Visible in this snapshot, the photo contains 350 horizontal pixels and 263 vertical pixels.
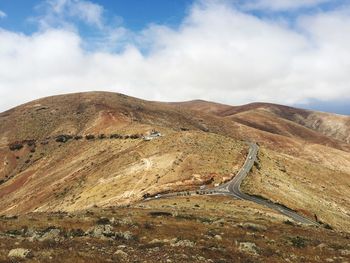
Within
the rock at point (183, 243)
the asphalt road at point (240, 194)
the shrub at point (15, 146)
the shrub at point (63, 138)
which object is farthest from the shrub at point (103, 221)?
the shrub at point (15, 146)

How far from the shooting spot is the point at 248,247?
3042 cm

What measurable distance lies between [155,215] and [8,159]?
12416 cm

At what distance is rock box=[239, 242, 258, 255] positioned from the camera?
29.5 m

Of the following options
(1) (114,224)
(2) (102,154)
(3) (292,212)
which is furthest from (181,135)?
(1) (114,224)

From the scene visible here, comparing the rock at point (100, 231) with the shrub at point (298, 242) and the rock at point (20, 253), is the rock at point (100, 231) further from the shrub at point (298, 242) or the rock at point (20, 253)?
the shrub at point (298, 242)

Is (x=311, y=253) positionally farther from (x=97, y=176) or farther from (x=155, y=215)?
(x=97, y=176)

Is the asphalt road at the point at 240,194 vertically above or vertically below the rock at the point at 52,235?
below

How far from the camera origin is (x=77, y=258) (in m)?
22.6

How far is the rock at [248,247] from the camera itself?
1163 inches

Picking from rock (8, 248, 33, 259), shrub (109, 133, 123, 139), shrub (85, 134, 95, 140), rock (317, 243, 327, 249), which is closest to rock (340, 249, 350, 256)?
rock (317, 243, 327, 249)

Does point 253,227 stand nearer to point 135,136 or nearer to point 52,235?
point 52,235

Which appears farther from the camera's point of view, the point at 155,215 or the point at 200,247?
the point at 155,215

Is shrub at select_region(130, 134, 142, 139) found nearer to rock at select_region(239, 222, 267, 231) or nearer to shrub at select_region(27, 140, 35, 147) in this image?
shrub at select_region(27, 140, 35, 147)

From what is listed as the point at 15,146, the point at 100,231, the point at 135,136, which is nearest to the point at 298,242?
the point at 100,231
